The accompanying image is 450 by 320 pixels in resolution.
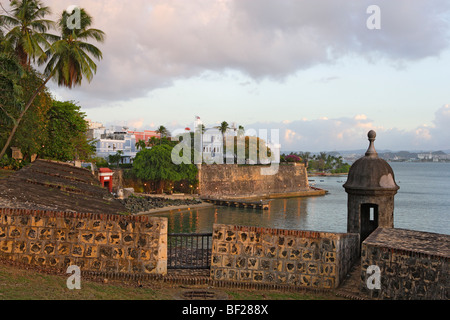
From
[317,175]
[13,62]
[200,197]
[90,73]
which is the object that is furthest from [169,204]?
[317,175]

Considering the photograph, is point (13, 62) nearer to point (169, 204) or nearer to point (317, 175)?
point (169, 204)

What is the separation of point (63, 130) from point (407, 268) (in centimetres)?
3010

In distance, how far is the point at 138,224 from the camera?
7848mm

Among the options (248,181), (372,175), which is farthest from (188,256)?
(248,181)

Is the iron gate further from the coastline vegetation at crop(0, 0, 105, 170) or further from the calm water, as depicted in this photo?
the calm water

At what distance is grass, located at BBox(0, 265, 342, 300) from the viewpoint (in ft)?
20.5

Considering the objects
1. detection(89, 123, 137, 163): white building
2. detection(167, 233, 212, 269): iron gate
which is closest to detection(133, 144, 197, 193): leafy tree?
detection(89, 123, 137, 163): white building

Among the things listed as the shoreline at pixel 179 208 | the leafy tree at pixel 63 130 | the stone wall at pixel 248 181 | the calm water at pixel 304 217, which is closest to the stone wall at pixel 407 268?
the leafy tree at pixel 63 130

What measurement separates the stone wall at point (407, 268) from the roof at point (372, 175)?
3321 millimetres

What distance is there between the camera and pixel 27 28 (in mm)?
25328

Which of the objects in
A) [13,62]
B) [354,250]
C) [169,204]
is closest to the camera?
[354,250]

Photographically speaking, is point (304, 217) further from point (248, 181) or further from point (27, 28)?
point (27, 28)
